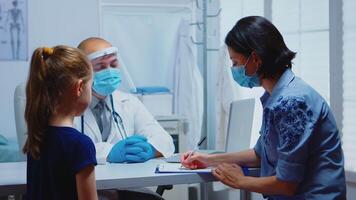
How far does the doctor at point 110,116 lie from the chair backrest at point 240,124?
14.8 inches

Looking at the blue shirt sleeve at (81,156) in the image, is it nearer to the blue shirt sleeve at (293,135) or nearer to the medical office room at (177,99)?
the medical office room at (177,99)

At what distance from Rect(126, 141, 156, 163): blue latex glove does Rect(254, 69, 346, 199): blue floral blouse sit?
2.29ft

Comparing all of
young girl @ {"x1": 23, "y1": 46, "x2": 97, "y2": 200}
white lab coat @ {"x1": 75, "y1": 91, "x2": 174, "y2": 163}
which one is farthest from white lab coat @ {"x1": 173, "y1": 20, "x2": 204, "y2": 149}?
young girl @ {"x1": 23, "y1": 46, "x2": 97, "y2": 200}

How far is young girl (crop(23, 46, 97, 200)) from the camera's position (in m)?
1.37

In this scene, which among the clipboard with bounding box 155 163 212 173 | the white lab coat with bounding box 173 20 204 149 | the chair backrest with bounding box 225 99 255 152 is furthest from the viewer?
the white lab coat with bounding box 173 20 204 149

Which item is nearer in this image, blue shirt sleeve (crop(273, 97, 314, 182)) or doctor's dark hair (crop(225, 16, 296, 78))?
blue shirt sleeve (crop(273, 97, 314, 182))

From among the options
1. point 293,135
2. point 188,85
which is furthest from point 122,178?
point 188,85

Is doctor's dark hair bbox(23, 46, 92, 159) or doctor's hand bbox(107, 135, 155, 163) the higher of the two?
doctor's dark hair bbox(23, 46, 92, 159)

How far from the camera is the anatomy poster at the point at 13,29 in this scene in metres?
3.46

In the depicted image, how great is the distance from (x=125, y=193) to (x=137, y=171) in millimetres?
463

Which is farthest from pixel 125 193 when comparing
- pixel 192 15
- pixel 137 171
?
pixel 192 15

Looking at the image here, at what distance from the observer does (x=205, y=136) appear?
3.84 metres

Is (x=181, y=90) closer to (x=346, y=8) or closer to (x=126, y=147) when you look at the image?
(x=346, y=8)

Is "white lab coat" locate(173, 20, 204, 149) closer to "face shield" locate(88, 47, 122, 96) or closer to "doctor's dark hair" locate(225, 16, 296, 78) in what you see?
"face shield" locate(88, 47, 122, 96)
